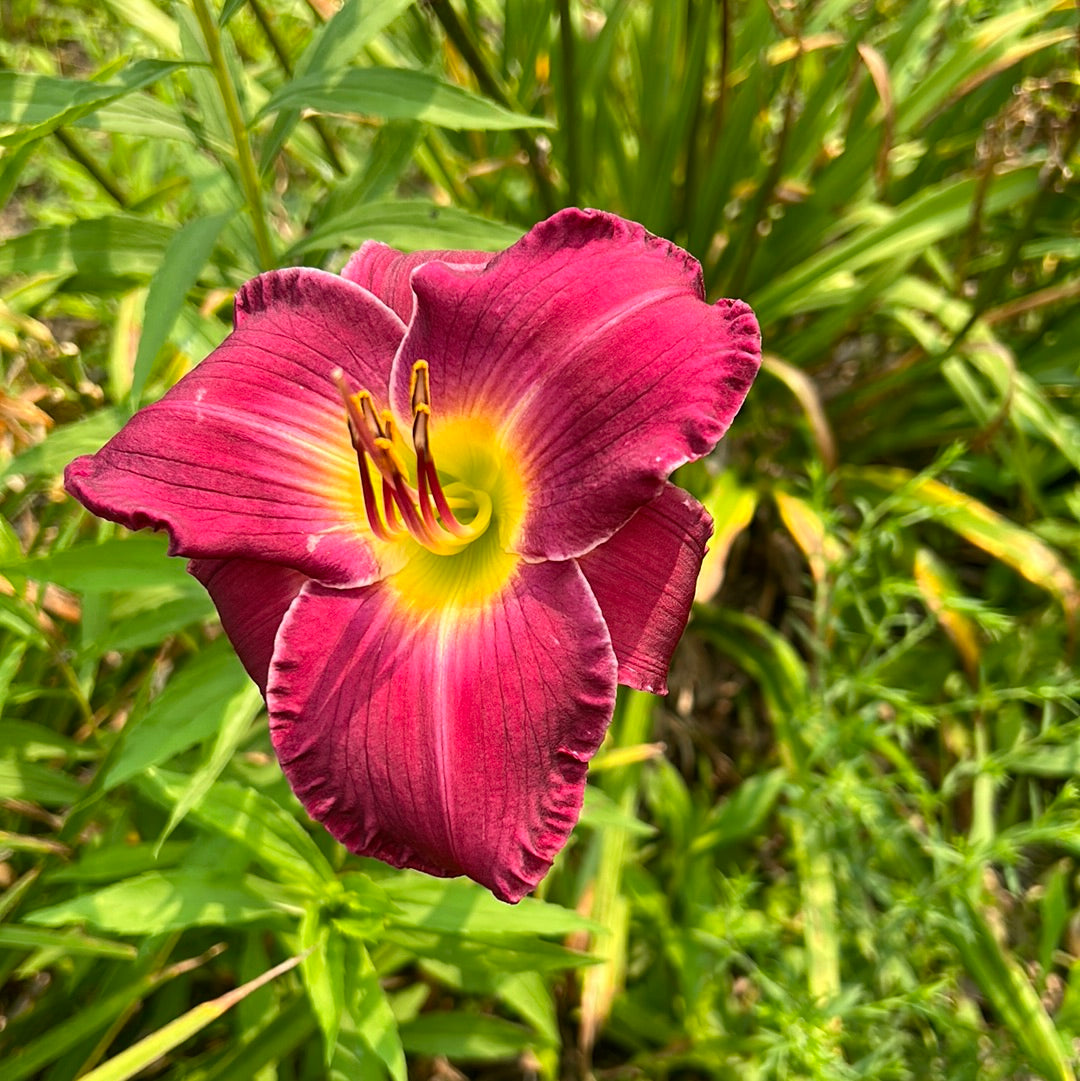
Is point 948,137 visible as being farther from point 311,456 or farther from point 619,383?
point 311,456

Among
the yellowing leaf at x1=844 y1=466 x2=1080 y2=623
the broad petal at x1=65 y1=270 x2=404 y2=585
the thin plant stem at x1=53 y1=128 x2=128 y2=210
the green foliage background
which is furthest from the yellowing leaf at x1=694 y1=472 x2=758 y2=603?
A: the thin plant stem at x1=53 y1=128 x2=128 y2=210

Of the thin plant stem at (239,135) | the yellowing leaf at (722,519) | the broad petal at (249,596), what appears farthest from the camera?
the yellowing leaf at (722,519)

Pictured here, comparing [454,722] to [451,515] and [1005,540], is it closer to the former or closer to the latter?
[451,515]

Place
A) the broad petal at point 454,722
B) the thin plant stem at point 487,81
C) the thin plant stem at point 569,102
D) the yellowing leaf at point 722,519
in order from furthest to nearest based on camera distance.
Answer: the yellowing leaf at point 722,519
the thin plant stem at point 569,102
the thin plant stem at point 487,81
the broad petal at point 454,722

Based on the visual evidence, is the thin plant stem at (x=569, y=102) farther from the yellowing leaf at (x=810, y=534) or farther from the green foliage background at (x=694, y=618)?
the yellowing leaf at (x=810, y=534)

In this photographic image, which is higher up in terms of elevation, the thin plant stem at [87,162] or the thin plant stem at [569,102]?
the thin plant stem at [569,102]

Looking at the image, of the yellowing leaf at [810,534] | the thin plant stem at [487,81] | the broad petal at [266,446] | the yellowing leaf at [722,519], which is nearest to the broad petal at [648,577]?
the broad petal at [266,446]

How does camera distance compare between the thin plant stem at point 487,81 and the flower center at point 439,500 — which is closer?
the flower center at point 439,500
